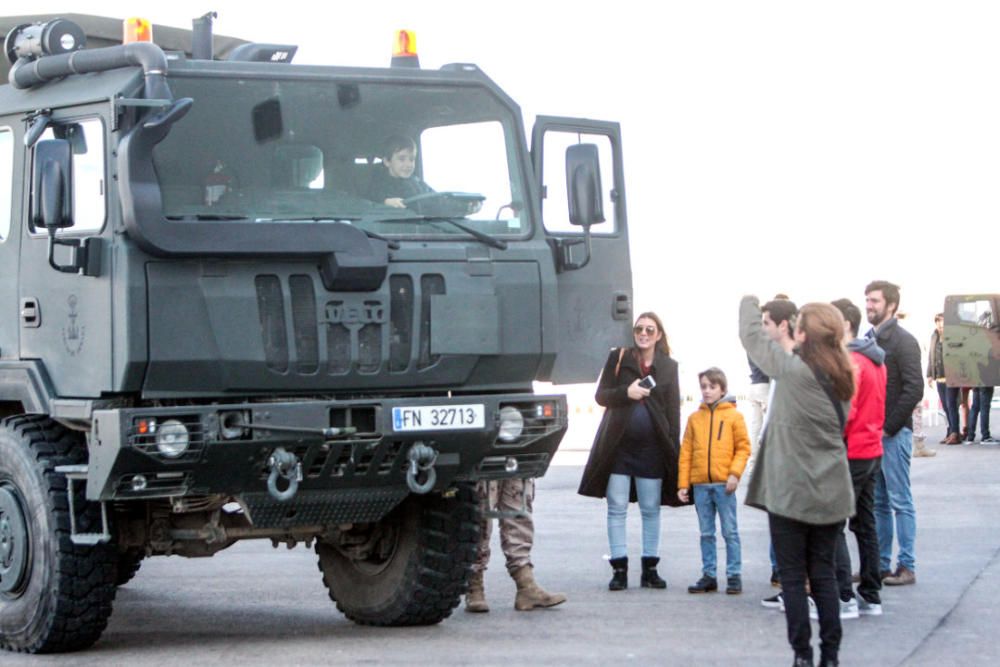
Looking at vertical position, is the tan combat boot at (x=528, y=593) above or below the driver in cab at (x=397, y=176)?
below

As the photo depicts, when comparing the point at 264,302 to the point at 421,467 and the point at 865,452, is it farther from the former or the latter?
the point at 865,452

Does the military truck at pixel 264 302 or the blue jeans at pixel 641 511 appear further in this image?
the blue jeans at pixel 641 511

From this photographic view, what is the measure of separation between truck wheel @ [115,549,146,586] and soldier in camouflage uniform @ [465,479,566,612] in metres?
1.88

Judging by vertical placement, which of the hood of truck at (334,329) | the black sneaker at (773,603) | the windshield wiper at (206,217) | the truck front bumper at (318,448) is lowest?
the black sneaker at (773,603)

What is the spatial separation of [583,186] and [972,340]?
711 inches

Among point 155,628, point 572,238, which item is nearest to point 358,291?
point 572,238

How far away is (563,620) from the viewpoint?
422 inches

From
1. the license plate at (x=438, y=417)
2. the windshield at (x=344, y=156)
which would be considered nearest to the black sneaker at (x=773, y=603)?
the license plate at (x=438, y=417)

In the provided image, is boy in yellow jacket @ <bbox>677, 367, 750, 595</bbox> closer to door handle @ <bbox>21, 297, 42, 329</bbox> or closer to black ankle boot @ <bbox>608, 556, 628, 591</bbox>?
black ankle boot @ <bbox>608, 556, 628, 591</bbox>

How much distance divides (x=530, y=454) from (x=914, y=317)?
4697 cm

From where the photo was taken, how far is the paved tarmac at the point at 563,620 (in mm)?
9484

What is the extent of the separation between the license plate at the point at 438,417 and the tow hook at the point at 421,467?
14 cm

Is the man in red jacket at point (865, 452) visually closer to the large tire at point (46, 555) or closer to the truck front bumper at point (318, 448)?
the truck front bumper at point (318, 448)

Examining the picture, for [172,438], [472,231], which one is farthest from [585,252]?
[172,438]
